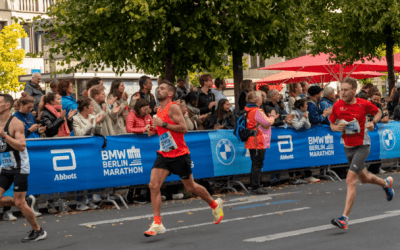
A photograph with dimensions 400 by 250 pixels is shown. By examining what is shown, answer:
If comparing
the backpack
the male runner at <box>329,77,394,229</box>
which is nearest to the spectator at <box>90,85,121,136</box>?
the backpack

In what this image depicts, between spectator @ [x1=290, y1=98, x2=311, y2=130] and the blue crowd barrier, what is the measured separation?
0.21 m

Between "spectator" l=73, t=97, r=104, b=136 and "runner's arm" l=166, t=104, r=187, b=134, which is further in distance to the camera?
"spectator" l=73, t=97, r=104, b=136

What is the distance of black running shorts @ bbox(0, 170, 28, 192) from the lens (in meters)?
7.44

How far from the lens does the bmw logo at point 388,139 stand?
15.0m

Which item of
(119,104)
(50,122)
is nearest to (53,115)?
(50,122)

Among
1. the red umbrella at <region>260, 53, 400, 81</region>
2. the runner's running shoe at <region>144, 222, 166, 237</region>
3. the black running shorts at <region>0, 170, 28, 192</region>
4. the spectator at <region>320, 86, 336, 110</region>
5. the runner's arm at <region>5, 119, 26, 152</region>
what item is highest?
the red umbrella at <region>260, 53, 400, 81</region>

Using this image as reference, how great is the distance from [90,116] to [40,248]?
3.79m

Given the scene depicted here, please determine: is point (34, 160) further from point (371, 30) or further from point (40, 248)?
point (371, 30)

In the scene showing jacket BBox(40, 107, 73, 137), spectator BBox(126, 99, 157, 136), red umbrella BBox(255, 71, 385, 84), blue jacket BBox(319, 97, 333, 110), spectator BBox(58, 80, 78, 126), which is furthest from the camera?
red umbrella BBox(255, 71, 385, 84)

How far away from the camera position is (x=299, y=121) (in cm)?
1315

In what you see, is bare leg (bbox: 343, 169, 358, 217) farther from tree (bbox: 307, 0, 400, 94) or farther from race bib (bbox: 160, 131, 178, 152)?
tree (bbox: 307, 0, 400, 94)

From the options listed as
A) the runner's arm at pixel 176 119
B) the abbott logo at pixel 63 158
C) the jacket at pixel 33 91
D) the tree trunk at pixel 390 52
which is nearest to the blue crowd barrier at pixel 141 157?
the abbott logo at pixel 63 158

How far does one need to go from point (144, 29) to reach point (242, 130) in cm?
298

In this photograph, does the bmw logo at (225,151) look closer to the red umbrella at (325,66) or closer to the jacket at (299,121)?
the jacket at (299,121)
